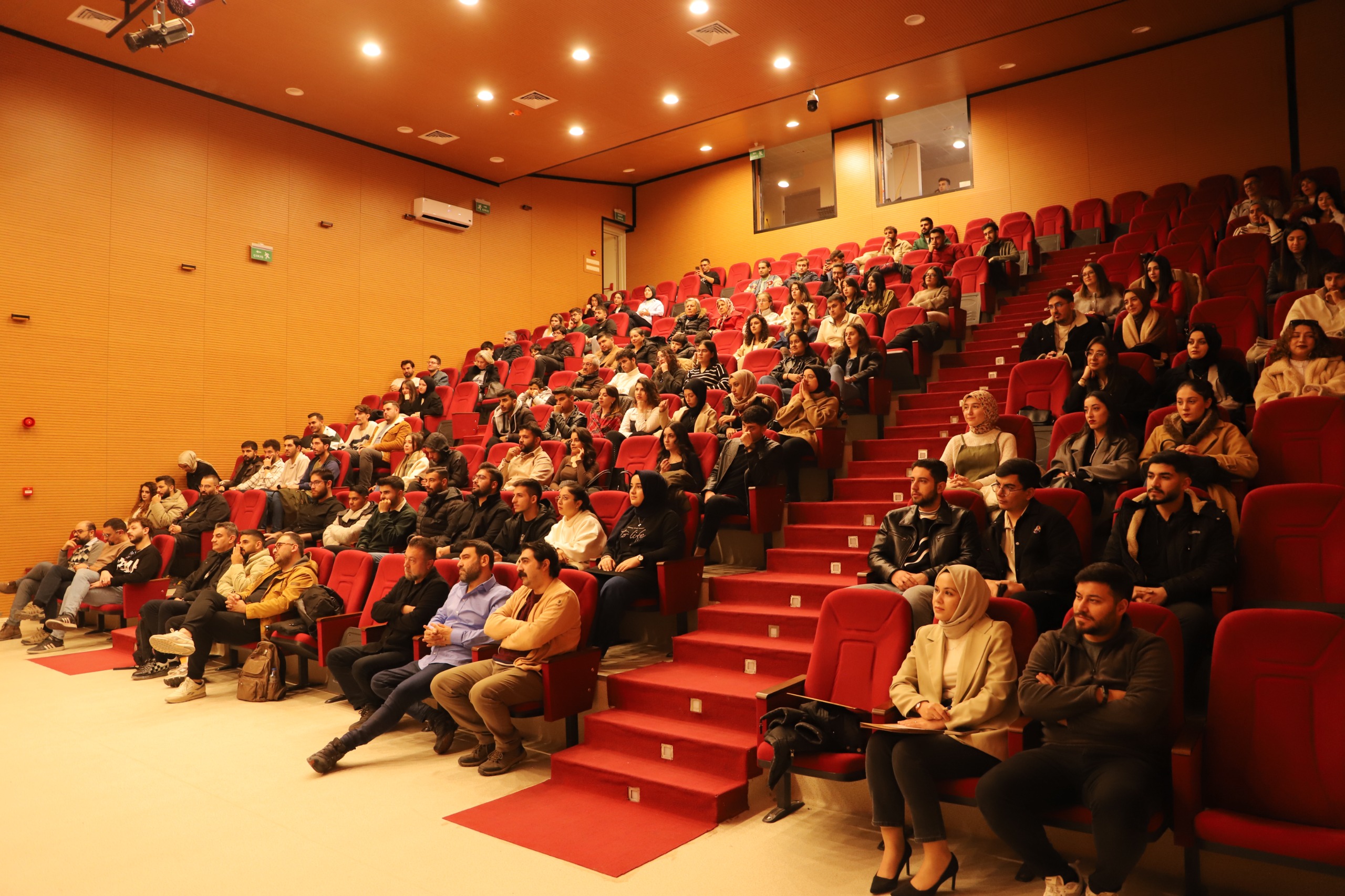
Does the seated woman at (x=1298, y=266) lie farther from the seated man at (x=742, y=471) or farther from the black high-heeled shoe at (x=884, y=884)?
the black high-heeled shoe at (x=884, y=884)

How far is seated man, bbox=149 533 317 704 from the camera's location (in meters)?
4.78

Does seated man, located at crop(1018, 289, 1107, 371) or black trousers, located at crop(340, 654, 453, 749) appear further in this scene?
seated man, located at crop(1018, 289, 1107, 371)

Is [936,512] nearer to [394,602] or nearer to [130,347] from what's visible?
[394,602]

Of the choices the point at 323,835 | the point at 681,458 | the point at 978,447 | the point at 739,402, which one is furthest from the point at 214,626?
the point at 978,447

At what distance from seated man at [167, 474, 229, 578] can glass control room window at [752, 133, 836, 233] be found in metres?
7.55

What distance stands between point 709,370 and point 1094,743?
173 inches

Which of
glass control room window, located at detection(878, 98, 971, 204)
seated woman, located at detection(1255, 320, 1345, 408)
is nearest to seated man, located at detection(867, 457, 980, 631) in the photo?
seated woman, located at detection(1255, 320, 1345, 408)

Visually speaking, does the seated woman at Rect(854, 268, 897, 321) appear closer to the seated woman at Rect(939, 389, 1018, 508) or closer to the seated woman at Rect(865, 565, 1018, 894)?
the seated woman at Rect(939, 389, 1018, 508)

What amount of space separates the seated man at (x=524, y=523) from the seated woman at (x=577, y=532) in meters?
0.18

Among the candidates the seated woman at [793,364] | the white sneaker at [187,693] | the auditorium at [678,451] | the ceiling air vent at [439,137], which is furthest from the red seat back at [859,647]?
the ceiling air vent at [439,137]

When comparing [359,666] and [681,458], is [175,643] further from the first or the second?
[681,458]

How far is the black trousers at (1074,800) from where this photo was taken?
209cm

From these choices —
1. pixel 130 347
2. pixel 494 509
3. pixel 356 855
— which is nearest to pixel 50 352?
pixel 130 347

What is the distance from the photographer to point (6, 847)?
9.32 feet
